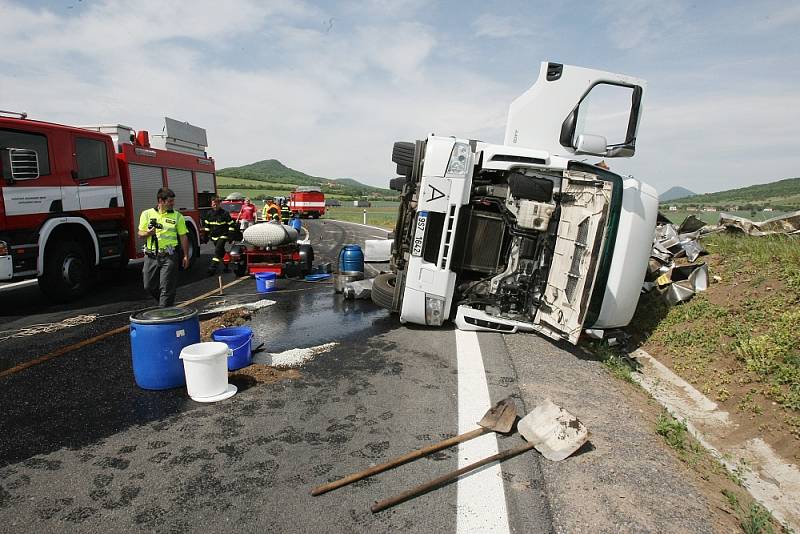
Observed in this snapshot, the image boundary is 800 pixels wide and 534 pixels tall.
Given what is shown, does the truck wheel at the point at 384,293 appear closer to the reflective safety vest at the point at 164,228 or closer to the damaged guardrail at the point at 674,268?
the reflective safety vest at the point at 164,228

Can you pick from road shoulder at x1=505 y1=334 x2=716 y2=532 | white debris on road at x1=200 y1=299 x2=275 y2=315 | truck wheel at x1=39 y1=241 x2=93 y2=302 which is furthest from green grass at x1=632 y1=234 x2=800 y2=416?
truck wheel at x1=39 y1=241 x2=93 y2=302

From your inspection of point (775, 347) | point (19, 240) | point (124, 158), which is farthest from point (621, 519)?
point (124, 158)

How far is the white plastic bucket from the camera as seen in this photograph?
3613 millimetres

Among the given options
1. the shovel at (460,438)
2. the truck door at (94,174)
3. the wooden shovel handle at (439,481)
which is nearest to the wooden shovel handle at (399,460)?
the shovel at (460,438)

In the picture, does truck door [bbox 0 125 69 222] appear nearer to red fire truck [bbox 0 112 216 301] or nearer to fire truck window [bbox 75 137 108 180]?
red fire truck [bbox 0 112 216 301]

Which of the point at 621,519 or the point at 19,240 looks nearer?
the point at 621,519

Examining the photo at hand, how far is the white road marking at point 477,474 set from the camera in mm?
2346

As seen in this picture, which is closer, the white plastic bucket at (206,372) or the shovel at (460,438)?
the shovel at (460,438)

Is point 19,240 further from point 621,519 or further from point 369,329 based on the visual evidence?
point 621,519

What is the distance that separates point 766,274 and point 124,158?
1016 cm

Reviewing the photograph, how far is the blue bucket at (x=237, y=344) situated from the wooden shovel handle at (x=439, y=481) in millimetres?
2286

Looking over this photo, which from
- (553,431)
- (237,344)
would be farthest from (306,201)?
(553,431)

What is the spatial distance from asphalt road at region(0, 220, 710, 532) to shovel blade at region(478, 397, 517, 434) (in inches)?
3.2

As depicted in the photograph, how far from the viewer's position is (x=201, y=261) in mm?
A: 11508
